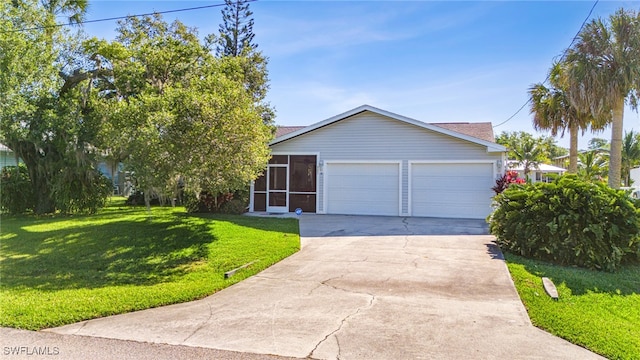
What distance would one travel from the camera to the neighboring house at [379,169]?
14141mm

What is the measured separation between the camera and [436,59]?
13.1 metres

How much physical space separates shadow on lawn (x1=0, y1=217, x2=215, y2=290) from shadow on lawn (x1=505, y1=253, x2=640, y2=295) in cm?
637

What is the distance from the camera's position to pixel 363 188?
15336mm

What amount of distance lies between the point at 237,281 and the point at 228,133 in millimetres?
3212

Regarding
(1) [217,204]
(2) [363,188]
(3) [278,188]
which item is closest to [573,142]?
(2) [363,188]

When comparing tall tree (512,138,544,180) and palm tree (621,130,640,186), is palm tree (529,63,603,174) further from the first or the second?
palm tree (621,130,640,186)

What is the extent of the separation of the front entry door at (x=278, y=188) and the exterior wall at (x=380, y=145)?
732mm

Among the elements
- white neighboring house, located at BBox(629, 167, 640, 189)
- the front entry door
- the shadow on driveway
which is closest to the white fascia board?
the front entry door

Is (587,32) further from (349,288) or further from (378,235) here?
(349,288)

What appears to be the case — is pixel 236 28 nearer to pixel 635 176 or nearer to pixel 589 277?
pixel 589 277

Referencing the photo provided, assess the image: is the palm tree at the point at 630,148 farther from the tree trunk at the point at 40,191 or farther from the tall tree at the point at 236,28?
the tree trunk at the point at 40,191

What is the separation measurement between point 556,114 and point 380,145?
7.24m

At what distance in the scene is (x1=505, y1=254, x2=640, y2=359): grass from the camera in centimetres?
405

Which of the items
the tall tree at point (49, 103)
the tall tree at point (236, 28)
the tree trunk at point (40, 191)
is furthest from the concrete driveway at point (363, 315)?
the tall tree at point (236, 28)
